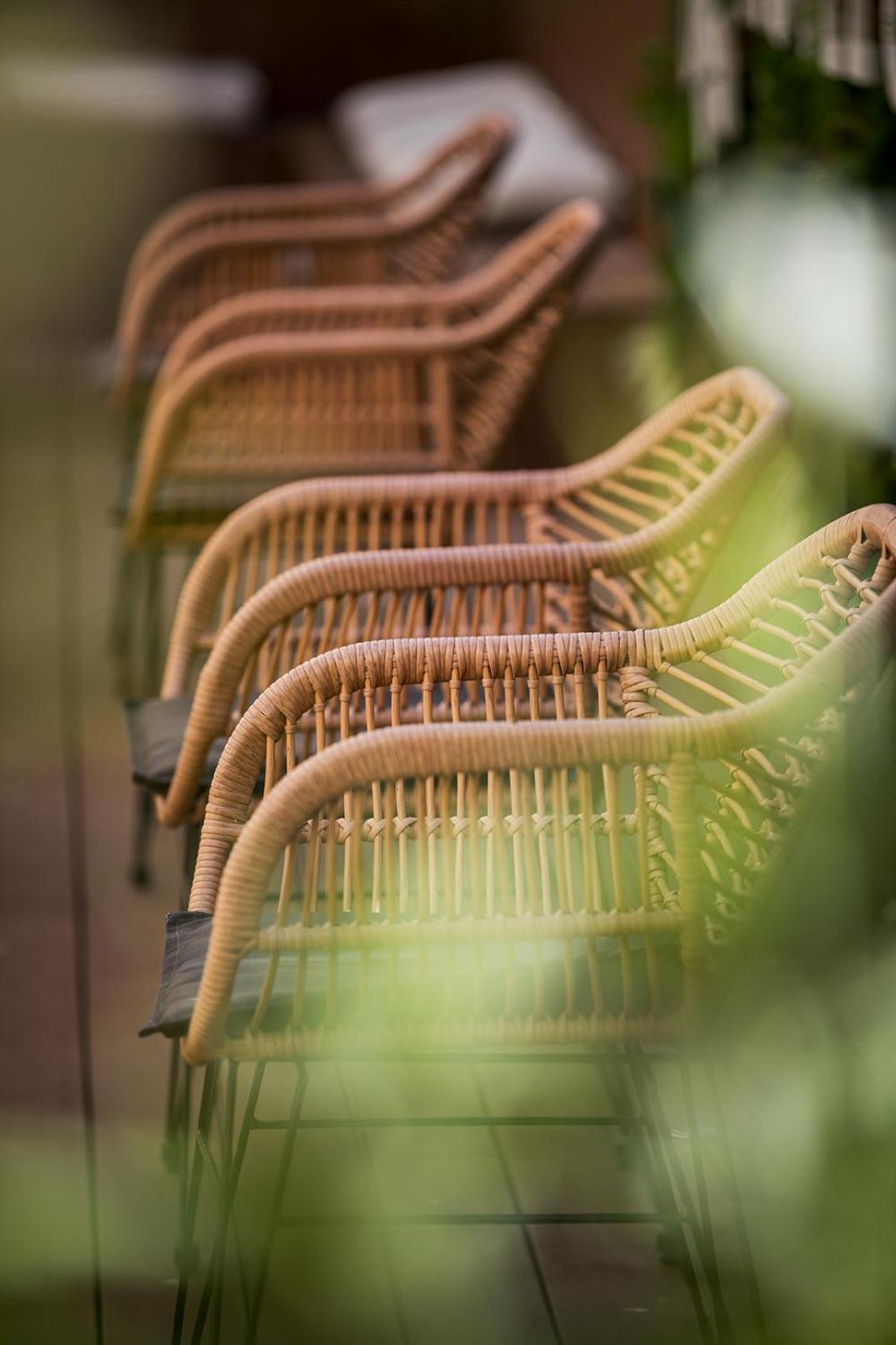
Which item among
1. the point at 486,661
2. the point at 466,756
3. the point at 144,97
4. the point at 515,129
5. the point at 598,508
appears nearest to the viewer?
the point at 466,756

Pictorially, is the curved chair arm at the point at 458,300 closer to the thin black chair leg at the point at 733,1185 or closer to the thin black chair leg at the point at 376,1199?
the thin black chair leg at the point at 376,1199

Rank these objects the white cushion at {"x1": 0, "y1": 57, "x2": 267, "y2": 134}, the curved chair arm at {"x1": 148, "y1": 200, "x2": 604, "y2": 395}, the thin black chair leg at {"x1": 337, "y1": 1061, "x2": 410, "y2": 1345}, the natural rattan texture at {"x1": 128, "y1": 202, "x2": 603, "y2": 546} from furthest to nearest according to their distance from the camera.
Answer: the white cushion at {"x1": 0, "y1": 57, "x2": 267, "y2": 134} → the curved chair arm at {"x1": 148, "y1": 200, "x2": 604, "y2": 395} → the natural rattan texture at {"x1": 128, "y1": 202, "x2": 603, "y2": 546} → the thin black chair leg at {"x1": 337, "y1": 1061, "x2": 410, "y2": 1345}

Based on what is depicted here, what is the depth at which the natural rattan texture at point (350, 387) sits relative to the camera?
257 cm

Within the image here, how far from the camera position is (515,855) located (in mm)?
1427

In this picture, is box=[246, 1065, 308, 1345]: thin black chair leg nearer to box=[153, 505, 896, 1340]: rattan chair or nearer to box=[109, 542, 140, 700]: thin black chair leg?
box=[153, 505, 896, 1340]: rattan chair

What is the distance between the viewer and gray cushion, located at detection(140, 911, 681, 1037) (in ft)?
4.43

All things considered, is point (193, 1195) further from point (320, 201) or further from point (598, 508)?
point (320, 201)

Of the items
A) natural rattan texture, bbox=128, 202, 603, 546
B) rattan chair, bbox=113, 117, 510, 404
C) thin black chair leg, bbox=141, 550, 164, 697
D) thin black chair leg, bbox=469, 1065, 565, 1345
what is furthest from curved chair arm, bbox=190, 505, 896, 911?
rattan chair, bbox=113, 117, 510, 404

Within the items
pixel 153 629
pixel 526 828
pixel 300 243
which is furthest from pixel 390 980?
pixel 300 243

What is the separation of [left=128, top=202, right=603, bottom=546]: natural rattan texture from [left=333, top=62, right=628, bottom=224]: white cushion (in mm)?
725

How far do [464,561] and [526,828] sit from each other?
40 centimetres

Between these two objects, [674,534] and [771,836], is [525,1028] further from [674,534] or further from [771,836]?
[674,534]

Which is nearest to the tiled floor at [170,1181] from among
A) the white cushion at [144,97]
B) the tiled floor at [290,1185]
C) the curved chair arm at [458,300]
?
the tiled floor at [290,1185]

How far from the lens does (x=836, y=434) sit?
212 centimetres
